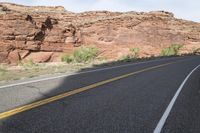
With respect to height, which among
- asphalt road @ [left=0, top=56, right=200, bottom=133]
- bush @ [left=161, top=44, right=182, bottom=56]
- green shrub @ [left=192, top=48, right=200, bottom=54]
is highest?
asphalt road @ [left=0, top=56, right=200, bottom=133]

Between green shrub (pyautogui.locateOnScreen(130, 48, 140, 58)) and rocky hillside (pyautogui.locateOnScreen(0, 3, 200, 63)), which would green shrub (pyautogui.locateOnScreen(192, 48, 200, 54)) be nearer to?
rocky hillside (pyautogui.locateOnScreen(0, 3, 200, 63))

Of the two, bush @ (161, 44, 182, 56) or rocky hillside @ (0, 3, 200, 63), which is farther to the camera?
bush @ (161, 44, 182, 56)

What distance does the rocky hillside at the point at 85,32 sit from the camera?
186 feet

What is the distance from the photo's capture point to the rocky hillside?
56656 mm

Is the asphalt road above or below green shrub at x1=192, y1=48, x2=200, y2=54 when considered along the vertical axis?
above

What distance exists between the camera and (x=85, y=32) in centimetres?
7606

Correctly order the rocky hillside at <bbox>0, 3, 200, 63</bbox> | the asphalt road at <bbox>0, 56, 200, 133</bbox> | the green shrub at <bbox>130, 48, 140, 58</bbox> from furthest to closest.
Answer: the green shrub at <bbox>130, 48, 140, 58</bbox> → the rocky hillside at <bbox>0, 3, 200, 63</bbox> → the asphalt road at <bbox>0, 56, 200, 133</bbox>

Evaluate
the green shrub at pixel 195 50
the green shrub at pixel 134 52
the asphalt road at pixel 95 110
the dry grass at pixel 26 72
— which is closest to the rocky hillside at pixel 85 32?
the green shrub at pixel 195 50

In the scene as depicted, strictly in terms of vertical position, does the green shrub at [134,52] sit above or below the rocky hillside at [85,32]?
below

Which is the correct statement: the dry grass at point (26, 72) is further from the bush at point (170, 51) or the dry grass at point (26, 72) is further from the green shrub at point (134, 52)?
the bush at point (170, 51)

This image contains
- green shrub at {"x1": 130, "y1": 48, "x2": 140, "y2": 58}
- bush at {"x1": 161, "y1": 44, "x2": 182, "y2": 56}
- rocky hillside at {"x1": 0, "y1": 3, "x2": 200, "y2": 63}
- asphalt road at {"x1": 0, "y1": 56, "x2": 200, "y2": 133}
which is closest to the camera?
asphalt road at {"x1": 0, "y1": 56, "x2": 200, "y2": 133}

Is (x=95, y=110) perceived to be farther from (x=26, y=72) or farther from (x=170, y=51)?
(x=170, y=51)

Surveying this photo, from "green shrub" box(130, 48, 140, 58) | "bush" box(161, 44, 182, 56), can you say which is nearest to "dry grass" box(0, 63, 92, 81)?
"green shrub" box(130, 48, 140, 58)

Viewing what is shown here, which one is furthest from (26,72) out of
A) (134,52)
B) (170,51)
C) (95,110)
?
(170,51)
